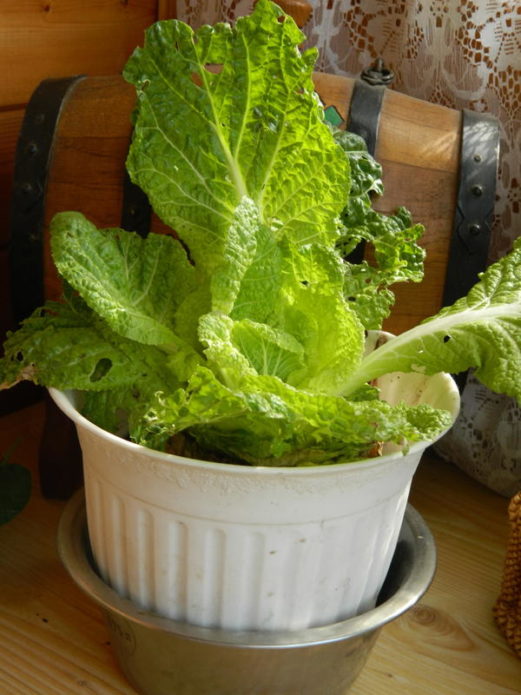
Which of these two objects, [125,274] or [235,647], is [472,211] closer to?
[125,274]

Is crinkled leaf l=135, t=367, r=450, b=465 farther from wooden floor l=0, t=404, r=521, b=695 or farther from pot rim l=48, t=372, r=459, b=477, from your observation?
Answer: wooden floor l=0, t=404, r=521, b=695

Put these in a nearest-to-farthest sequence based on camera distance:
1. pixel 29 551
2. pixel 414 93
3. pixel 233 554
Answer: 1. pixel 233 554
2. pixel 29 551
3. pixel 414 93

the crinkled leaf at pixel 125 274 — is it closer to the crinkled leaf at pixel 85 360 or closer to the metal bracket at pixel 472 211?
the crinkled leaf at pixel 85 360

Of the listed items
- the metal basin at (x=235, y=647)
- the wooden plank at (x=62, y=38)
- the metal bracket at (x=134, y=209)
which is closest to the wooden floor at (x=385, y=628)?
the metal basin at (x=235, y=647)

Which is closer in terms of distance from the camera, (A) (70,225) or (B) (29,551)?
(A) (70,225)

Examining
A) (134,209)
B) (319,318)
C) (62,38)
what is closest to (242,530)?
(319,318)

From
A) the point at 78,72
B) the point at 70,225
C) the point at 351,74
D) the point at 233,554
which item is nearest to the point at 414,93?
the point at 351,74

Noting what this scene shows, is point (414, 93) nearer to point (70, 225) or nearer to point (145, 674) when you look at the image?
point (70, 225)
